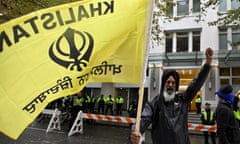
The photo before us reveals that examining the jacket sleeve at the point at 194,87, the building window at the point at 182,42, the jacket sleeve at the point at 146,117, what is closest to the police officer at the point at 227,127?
the jacket sleeve at the point at 194,87

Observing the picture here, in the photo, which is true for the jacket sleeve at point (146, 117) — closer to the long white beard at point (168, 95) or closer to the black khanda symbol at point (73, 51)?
the long white beard at point (168, 95)

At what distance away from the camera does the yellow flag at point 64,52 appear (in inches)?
123

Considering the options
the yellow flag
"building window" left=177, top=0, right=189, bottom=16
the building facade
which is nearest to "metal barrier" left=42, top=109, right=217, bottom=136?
the yellow flag

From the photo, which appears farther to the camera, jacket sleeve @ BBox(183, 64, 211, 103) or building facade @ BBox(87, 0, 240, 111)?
building facade @ BBox(87, 0, 240, 111)

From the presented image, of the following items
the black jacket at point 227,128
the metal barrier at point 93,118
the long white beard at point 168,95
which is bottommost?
the metal barrier at point 93,118

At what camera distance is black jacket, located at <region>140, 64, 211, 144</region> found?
3.40m

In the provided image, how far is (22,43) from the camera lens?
10.7 feet

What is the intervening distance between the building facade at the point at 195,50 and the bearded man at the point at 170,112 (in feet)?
65.8

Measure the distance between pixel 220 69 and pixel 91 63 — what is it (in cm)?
2301

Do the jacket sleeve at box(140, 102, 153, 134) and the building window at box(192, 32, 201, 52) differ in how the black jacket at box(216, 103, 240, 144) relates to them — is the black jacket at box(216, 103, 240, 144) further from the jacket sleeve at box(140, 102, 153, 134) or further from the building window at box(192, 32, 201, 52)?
the building window at box(192, 32, 201, 52)

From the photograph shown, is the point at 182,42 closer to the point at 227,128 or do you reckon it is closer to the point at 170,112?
→ the point at 227,128

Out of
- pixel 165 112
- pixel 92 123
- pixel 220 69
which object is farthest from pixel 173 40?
pixel 165 112

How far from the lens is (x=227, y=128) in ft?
16.0

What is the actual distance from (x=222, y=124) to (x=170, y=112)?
69.5 inches
